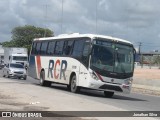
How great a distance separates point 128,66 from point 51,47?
7.20 m

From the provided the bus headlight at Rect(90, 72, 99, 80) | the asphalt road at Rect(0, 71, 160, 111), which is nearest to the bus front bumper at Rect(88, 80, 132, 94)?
the bus headlight at Rect(90, 72, 99, 80)

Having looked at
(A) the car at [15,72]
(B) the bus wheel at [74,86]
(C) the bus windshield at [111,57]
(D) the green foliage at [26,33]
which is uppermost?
(D) the green foliage at [26,33]

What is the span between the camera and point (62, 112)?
14.3 metres

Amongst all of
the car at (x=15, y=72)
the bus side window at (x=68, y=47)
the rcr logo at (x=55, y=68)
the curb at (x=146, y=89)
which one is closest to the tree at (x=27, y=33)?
the car at (x=15, y=72)

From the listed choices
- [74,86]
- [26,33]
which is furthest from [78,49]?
[26,33]

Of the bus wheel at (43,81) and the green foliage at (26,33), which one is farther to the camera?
the green foliage at (26,33)

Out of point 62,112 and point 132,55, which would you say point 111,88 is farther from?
point 62,112

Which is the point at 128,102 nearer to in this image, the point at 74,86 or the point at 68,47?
the point at 74,86

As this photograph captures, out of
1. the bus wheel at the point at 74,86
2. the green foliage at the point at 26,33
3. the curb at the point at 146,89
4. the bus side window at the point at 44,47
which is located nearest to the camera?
the bus wheel at the point at 74,86

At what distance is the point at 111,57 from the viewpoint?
79.0 ft

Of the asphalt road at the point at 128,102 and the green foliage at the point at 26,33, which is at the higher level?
the green foliage at the point at 26,33

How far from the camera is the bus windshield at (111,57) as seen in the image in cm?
2398

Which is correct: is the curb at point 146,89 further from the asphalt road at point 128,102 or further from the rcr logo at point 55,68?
the rcr logo at point 55,68

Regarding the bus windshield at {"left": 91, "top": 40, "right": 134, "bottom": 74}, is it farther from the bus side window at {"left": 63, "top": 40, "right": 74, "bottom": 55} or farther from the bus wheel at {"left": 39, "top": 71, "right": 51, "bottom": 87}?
the bus wheel at {"left": 39, "top": 71, "right": 51, "bottom": 87}
